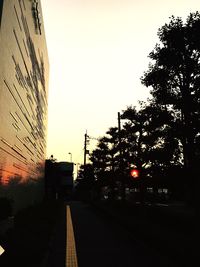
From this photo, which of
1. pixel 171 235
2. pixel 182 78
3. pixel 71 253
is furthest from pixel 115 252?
pixel 182 78

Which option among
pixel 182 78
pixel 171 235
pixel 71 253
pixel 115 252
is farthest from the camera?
pixel 182 78

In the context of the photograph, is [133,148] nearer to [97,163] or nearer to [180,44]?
[180,44]

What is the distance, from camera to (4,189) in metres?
15.6

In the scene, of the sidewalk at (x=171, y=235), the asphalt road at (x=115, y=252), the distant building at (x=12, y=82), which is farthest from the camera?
the distant building at (x=12, y=82)

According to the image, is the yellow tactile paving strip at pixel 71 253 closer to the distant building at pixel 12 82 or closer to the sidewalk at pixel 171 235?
the sidewalk at pixel 171 235

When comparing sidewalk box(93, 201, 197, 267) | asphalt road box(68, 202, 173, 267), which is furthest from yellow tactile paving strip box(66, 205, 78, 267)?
sidewalk box(93, 201, 197, 267)

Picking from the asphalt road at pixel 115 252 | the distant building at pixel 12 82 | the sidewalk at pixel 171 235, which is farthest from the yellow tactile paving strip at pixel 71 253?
the distant building at pixel 12 82

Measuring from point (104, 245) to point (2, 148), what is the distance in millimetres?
6182

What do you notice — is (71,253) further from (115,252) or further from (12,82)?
(12,82)

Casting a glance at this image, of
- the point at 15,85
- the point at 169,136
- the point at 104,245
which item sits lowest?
the point at 104,245

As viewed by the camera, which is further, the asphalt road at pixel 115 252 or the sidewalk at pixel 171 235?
the asphalt road at pixel 115 252

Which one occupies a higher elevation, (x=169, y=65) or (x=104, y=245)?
(x=169, y=65)

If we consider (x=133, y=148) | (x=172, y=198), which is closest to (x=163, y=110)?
(x=133, y=148)

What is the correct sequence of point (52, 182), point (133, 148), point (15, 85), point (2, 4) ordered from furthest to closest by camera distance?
point (52, 182) < point (133, 148) < point (15, 85) < point (2, 4)
